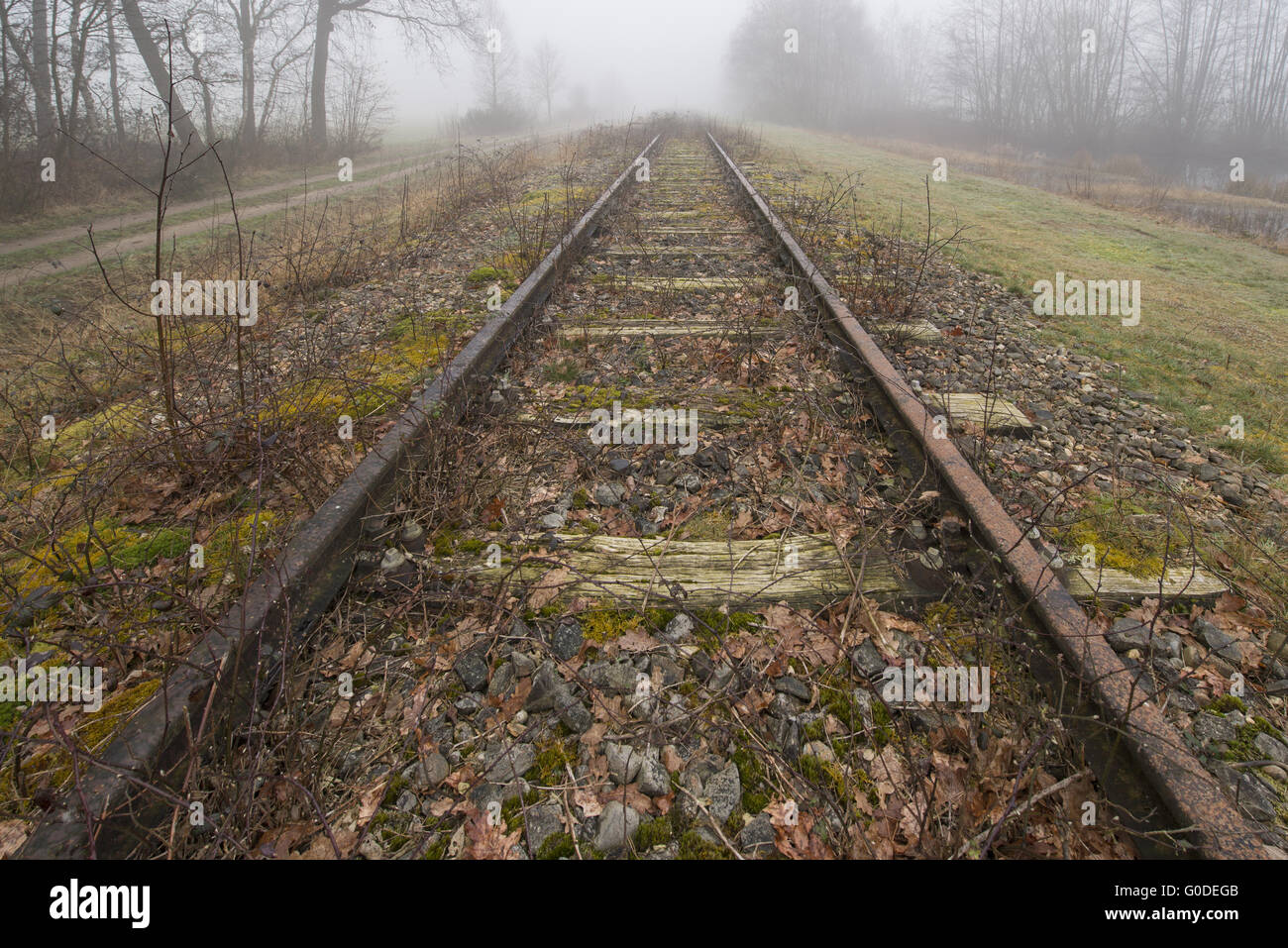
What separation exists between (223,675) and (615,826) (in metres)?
1.00

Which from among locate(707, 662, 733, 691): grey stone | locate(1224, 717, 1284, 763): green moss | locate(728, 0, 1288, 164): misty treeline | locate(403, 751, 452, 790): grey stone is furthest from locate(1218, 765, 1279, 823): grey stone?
locate(728, 0, 1288, 164): misty treeline

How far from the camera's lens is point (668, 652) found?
170 cm

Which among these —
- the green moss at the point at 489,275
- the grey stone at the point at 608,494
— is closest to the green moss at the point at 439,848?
the grey stone at the point at 608,494

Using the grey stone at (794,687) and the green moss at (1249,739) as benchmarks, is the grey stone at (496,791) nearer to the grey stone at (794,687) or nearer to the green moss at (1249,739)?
the grey stone at (794,687)

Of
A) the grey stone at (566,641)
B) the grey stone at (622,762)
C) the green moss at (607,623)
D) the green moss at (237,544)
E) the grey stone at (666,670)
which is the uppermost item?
the green moss at (237,544)

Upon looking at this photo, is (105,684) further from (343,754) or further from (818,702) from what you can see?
(818,702)

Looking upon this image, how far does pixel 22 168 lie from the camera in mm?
9984

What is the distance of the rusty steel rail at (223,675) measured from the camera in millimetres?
1174

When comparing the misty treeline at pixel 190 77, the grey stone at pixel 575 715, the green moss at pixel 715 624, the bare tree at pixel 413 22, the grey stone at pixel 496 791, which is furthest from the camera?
the bare tree at pixel 413 22

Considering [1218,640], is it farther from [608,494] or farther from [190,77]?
[190,77]

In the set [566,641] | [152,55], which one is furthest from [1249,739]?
[152,55]

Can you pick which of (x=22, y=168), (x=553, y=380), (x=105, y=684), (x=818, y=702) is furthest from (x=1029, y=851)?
(x=22, y=168)

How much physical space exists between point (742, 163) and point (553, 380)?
9.78 metres

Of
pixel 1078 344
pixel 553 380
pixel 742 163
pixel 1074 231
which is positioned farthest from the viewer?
pixel 742 163
